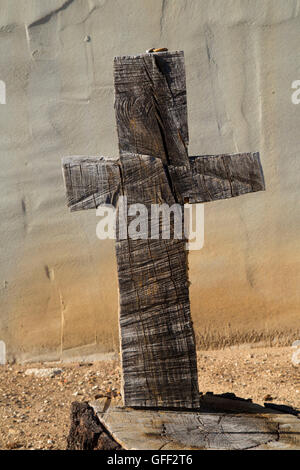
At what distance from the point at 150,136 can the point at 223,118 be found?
6.09 feet

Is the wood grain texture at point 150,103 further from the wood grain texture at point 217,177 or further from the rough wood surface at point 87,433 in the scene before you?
the rough wood surface at point 87,433

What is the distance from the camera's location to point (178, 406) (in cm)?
268

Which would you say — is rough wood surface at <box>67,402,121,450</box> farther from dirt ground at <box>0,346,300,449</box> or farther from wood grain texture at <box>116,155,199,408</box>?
dirt ground at <box>0,346,300,449</box>

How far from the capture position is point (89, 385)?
4125 millimetres

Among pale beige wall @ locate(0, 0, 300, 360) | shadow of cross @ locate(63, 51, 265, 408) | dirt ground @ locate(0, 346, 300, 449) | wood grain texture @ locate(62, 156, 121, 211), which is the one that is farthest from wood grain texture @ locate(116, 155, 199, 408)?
pale beige wall @ locate(0, 0, 300, 360)

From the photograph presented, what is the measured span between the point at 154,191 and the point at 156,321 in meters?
0.52

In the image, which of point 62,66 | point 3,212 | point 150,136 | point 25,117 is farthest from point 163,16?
point 150,136

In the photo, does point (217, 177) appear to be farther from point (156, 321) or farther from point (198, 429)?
point (198, 429)

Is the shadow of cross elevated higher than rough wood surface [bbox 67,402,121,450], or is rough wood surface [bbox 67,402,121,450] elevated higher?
the shadow of cross

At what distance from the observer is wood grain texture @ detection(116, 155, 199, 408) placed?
2.62 metres

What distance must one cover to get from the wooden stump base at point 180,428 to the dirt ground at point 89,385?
72 cm

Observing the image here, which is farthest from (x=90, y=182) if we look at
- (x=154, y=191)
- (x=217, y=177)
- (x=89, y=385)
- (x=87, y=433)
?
(x=89, y=385)

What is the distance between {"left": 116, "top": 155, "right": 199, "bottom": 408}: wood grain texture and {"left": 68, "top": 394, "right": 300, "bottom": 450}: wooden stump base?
3.4 inches

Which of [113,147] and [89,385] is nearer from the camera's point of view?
[89,385]
